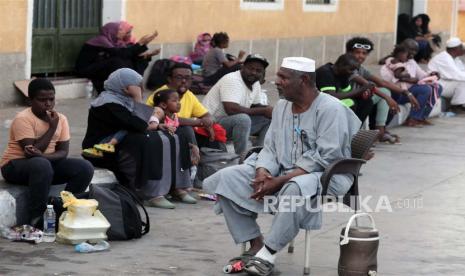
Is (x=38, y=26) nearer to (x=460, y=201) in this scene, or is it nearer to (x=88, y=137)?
(x=88, y=137)

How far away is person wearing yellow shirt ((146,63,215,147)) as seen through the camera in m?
9.84

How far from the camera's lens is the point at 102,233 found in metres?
7.87

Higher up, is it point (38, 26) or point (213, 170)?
point (38, 26)

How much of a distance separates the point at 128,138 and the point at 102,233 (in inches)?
55.5

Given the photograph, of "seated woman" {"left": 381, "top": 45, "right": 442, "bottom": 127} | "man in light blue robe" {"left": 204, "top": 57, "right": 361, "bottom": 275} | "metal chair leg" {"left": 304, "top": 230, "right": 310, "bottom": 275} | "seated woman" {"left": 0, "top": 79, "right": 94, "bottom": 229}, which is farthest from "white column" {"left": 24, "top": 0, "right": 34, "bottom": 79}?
"metal chair leg" {"left": 304, "top": 230, "right": 310, "bottom": 275}

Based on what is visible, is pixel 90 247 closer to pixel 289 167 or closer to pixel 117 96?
pixel 289 167

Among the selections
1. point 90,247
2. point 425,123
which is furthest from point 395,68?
point 90,247

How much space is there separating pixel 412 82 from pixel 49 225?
7849 mm

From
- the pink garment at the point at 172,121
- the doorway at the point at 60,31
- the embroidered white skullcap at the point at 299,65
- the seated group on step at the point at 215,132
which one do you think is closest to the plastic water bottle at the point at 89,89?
the seated group on step at the point at 215,132

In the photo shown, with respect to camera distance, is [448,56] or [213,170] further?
[448,56]

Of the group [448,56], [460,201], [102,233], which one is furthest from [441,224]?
[448,56]

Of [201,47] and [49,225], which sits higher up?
[201,47]

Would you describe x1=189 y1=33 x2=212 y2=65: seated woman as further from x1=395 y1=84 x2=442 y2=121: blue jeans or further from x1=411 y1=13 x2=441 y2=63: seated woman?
x1=411 y1=13 x2=441 y2=63: seated woman

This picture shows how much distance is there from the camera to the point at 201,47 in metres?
16.4
